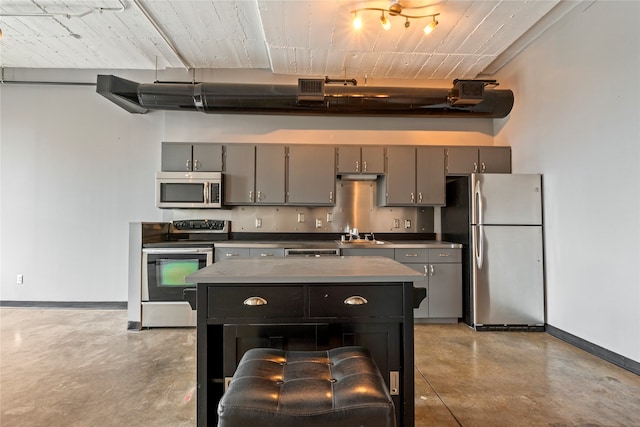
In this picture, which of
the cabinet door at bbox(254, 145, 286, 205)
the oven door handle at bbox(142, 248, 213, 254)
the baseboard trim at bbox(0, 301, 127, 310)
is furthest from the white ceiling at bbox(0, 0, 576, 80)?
the baseboard trim at bbox(0, 301, 127, 310)

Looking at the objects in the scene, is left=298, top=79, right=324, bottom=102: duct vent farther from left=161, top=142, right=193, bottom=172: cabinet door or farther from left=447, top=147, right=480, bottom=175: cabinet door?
left=447, top=147, right=480, bottom=175: cabinet door

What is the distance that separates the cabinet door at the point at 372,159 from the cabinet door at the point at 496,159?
1354 millimetres

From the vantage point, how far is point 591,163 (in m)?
2.86

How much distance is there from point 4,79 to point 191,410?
5.27 metres

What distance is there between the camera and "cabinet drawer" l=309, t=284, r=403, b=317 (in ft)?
5.08

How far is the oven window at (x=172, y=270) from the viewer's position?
139 inches

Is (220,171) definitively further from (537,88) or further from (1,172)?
(537,88)

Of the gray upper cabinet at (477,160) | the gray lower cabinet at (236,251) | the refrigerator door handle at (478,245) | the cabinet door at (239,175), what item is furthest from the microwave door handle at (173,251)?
the gray upper cabinet at (477,160)

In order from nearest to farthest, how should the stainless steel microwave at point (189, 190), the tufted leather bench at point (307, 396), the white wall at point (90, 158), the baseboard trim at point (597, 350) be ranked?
1. the tufted leather bench at point (307, 396)
2. the baseboard trim at point (597, 350)
3. the stainless steel microwave at point (189, 190)
4. the white wall at point (90, 158)

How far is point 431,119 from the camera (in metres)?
4.40

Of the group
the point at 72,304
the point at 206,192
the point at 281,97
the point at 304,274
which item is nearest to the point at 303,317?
the point at 304,274

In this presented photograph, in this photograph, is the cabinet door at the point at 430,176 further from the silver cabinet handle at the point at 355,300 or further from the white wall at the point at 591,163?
the silver cabinet handle at the point at 355,300

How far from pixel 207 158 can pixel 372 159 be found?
7.18 ft

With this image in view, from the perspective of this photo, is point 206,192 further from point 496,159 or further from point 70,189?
point 496,159
